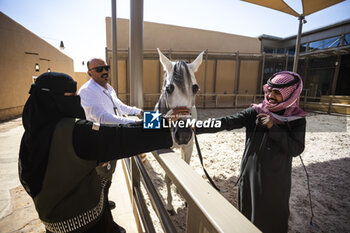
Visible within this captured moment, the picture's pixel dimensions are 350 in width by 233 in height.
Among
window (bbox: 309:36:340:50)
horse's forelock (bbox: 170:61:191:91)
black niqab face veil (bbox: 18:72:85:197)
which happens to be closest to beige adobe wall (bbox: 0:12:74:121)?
horse's forelock (bbox: 170:61:191:91)

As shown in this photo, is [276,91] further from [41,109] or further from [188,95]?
[41,109]

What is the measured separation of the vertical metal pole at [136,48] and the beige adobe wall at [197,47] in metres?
10.1

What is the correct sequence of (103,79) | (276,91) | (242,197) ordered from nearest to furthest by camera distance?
1. (276,91)
2. (242,197)
3. (103,79)

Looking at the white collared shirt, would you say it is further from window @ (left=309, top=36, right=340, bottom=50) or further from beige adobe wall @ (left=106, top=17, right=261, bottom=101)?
window @ (left=309, top=36, right=340, bottom=50)

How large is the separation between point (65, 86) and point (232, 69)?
1494 centimetres

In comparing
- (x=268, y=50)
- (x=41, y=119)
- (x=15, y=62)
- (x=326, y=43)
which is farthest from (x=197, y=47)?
(x=41, y=119)

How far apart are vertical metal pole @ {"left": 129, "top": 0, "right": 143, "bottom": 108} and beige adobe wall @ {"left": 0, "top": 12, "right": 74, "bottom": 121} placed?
29.1 feet

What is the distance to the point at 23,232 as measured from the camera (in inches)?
74.1

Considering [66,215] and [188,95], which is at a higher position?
[188,95]

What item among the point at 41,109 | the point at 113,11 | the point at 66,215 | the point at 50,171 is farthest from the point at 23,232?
the point at 113,11

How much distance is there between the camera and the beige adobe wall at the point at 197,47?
1269 cm

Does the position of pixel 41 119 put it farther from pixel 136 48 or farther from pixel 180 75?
pixel 136 48

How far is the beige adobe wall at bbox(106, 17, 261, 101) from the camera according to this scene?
41.6 feet

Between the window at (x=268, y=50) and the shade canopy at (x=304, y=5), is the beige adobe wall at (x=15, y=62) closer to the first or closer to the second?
the shade canopy at (x=304, y=5)
